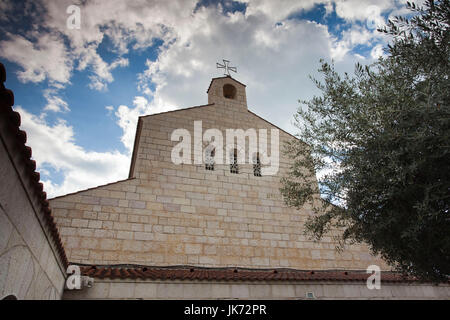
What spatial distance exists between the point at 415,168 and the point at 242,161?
21.4ft

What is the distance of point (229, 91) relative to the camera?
12602mm

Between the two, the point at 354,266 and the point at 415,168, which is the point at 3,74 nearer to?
the point at 415,168

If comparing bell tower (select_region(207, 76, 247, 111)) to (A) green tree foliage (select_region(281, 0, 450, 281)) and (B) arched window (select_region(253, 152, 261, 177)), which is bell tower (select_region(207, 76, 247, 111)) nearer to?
(B) arched window (select_region(253, 152, 261, 177))

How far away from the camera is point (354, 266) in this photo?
8.91 metres

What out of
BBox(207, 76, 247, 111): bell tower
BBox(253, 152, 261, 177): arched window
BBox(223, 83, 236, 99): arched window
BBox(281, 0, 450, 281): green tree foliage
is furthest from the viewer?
BBox(223, 83, 236, 99): arched window

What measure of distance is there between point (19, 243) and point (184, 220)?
218 inches

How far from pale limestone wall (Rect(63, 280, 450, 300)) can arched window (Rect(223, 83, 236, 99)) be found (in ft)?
27.3

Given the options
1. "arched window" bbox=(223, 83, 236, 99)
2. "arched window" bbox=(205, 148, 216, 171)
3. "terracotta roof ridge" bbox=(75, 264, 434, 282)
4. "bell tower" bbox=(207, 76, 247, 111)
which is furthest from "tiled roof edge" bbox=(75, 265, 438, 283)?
"arched window" bbox=(223, 83, 236, 99)

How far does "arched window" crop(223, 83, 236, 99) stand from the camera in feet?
41.0

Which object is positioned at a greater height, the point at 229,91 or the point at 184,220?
the point at 229,91

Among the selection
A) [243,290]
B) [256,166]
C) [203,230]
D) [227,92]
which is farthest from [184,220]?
[227,92]

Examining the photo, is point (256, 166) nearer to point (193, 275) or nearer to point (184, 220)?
point (184, 220)
